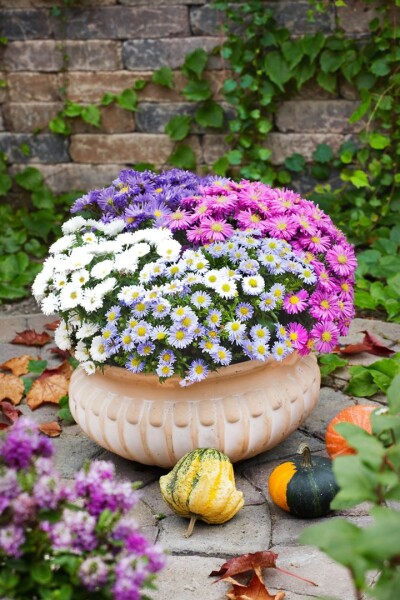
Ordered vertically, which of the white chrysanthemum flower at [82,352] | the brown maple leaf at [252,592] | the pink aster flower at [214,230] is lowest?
the brown maple leaf at [252,592]

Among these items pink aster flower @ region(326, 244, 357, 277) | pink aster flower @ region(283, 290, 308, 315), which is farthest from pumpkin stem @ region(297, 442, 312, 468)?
pink aster flower @ region(326, 244, 357, 277)

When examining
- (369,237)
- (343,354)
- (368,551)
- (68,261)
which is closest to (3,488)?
(368,551)

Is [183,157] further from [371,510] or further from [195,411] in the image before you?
[371,510]

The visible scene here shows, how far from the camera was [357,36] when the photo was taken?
4.16 meters

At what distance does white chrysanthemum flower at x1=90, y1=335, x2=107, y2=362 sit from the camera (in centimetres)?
232

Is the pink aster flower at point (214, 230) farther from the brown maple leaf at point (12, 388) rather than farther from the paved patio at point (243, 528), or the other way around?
the brown maple leaf at point (12, 388)

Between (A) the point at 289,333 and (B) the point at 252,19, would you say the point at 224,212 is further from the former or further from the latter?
(B) the point at 252,19

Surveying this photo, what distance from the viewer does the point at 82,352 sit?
96.3 inches

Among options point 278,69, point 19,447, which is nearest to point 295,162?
point 278,69

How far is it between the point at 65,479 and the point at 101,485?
3.97ft

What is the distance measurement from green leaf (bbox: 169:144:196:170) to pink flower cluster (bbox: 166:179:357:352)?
1847 mm

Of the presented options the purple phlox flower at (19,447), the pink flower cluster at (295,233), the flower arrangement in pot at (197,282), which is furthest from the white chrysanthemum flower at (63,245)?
the purple phlox flower at (19,447)

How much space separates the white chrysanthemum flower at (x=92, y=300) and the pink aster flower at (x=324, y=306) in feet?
2.07

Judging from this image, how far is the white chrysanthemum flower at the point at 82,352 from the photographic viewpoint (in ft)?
8.00
